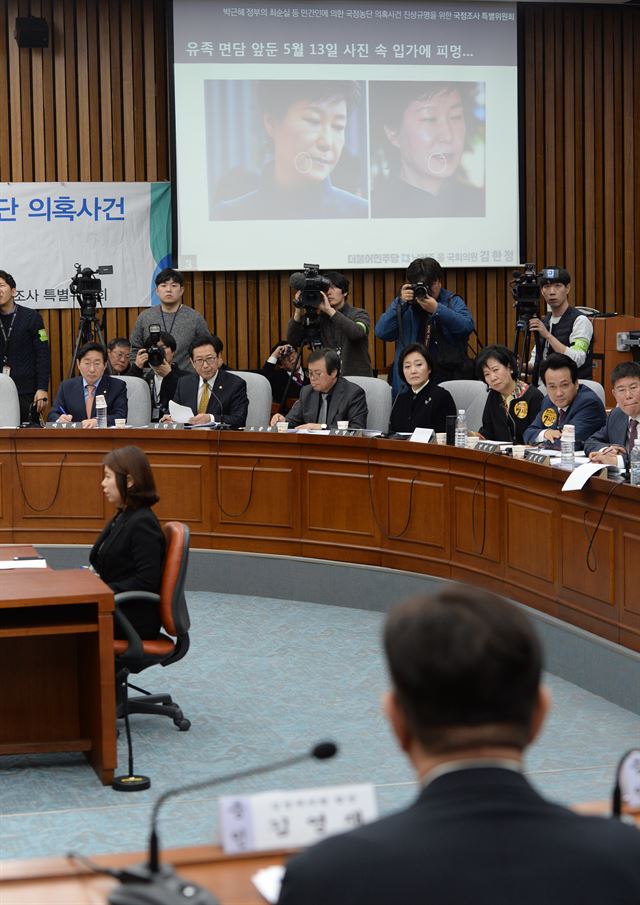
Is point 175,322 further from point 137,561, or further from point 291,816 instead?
point 291,816

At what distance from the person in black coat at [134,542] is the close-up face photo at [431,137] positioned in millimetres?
5530

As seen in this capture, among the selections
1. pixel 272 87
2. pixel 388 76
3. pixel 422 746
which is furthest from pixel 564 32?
pixel 422 746

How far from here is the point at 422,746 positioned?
4.00 feet

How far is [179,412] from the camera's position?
22.3ft

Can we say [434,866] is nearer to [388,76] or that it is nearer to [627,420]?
[627,420]

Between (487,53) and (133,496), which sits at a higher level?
(487,53)

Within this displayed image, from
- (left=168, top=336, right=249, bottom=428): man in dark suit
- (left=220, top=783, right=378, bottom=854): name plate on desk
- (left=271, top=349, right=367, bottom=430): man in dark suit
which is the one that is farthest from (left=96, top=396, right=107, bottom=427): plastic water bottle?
(left=220, top=783, right=378, bottom=854): name plate on desk

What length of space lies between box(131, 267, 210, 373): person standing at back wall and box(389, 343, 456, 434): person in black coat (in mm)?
1855

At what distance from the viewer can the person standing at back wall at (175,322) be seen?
7953 millimetres

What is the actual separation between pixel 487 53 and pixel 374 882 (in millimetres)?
9036

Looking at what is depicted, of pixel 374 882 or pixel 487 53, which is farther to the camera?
pixel 487 53

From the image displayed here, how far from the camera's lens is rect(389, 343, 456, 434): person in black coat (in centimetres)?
652

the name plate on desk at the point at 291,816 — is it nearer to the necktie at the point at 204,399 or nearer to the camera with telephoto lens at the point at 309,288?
the necktie at the point at 204,399

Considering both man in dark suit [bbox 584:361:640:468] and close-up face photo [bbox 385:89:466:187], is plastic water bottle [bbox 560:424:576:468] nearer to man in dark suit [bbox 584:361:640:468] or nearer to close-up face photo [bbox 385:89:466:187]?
man in dark suit [bbox 584:361:640:468]
